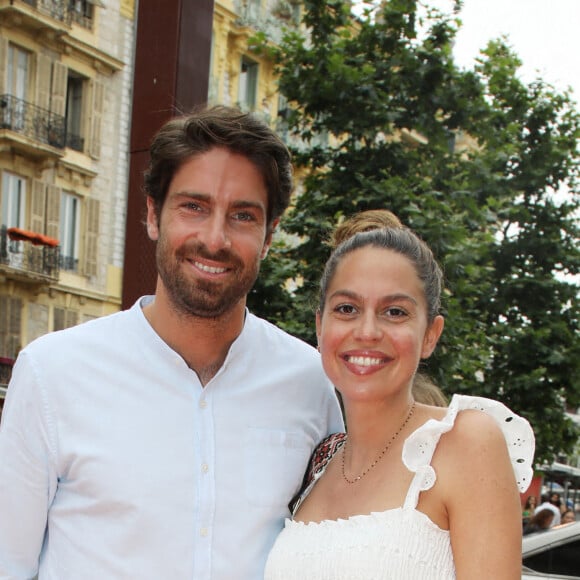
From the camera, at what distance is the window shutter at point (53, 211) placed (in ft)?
59.1

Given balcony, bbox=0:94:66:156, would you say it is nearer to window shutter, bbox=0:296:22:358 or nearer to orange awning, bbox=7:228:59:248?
orange awning, bbox=7:228:59:248

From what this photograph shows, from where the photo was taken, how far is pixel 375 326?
2521 mm

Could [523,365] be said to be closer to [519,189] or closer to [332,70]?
[519,189]

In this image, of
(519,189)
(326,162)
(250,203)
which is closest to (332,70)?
(326,162)

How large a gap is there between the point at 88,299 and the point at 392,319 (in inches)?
657

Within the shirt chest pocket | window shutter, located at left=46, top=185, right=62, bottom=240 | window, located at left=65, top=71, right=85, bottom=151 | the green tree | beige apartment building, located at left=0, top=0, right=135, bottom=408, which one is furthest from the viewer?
window, located at left=65, top=71, right=85, bottom=151

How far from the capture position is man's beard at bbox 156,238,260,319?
2.51m

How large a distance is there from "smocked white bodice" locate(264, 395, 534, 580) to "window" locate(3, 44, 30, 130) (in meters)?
16.3

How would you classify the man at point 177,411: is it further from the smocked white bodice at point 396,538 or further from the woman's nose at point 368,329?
the woman's nose at point 368,329

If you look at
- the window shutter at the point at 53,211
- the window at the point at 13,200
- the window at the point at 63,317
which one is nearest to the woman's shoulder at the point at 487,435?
the window at the point at 13,200

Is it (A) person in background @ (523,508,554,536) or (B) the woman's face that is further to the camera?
(A) person in background @ (523,508,554,536)

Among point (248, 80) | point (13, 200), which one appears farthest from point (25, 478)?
point (248, 80)

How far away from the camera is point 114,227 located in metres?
19.3

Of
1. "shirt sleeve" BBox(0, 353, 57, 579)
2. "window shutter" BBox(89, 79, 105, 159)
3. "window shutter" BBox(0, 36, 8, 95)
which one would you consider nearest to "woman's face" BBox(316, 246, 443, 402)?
"shirt sleeve" BBox(0, 353, 57, 579)
